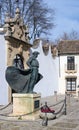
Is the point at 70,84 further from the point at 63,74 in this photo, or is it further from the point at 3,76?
the point at 3,76

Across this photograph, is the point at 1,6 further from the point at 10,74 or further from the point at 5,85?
the point at 10,74

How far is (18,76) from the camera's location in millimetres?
17000

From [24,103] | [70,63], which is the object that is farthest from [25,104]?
[70,63]

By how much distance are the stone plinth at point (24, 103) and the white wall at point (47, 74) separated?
15301 mm

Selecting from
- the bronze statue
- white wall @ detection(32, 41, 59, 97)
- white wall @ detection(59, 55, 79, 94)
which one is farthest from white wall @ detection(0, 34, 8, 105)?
Answer: white wall @ detection(59, 55, 79, 94)

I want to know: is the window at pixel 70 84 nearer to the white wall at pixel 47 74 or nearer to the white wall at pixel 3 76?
the white wall at pixel 47 74

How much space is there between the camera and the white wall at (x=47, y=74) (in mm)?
33938

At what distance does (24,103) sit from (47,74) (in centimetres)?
2010

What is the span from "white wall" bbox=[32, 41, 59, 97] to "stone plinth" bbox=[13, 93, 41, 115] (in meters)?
15.3

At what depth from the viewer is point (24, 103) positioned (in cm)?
1653

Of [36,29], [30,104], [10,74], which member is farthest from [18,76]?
[36,29]

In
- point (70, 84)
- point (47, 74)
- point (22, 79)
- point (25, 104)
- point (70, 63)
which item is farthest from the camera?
point (70, 63)

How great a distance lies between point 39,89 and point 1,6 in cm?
1282

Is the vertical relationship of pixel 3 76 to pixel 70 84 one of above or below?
above
